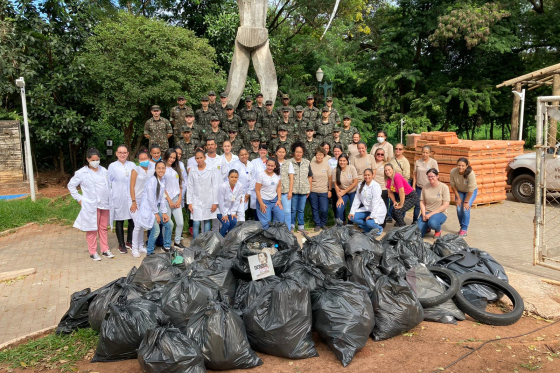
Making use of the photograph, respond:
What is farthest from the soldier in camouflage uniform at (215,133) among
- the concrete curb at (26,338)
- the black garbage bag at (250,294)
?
the concrete curb at (26,338)

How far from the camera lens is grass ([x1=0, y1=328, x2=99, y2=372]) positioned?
4.24 meters

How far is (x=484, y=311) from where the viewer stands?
4.95m

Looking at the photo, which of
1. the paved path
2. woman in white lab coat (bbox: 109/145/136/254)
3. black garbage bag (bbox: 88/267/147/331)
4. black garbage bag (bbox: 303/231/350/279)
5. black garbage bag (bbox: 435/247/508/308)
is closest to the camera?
black garbage bag (bbox: 88/267/147/331)

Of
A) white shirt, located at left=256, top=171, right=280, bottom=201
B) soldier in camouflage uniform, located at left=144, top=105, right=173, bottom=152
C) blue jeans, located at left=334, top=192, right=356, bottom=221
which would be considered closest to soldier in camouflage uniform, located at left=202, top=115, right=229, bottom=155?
soldier in camouflage uniform, located at left=144, top=105, right=173, bottom=152

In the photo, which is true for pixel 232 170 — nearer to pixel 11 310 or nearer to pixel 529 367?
pixel 11 310

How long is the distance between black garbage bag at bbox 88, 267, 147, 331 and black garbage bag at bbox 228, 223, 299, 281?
1026 millimetres

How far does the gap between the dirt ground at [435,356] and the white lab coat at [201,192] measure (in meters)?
3.68

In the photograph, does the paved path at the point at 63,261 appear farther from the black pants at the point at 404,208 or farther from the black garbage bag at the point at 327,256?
the black garbage bag at the point at 327,256

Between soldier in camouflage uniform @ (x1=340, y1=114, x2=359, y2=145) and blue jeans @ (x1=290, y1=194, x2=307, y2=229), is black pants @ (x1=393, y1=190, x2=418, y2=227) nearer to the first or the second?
blue jeans @ (x1=290, y1=194, x2=307, y2=229)

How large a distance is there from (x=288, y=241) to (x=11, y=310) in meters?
3.40

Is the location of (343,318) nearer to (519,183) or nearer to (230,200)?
(230,200)

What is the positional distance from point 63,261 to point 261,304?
15.1ft

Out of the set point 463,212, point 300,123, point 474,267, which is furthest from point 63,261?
point 463,212

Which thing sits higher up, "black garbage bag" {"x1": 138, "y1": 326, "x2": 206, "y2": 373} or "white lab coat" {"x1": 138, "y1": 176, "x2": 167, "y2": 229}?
"white lab coat" {"x1": 138, "y1": 176, "x2": 167, "y2": 229}
